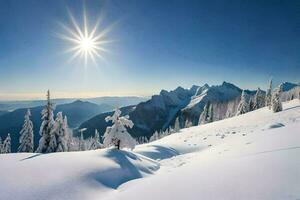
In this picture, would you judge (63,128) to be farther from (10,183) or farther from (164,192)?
(164,192)

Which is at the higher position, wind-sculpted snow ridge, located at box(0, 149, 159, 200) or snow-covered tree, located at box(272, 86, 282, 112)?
snow-covered tree, located at box(272, 86, 282, 112)

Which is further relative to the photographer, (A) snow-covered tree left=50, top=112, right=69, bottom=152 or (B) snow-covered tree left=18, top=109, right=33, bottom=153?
(B) snow-covered tree left=18, top=109, right=33, bottom=153

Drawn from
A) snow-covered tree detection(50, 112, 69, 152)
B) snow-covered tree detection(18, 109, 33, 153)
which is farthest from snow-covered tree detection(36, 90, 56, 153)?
snow-covered tree detection(18, 109, 33, 153)

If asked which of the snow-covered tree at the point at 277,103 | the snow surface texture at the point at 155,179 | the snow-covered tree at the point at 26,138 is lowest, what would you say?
the snow-covered tree at the point at 26,138

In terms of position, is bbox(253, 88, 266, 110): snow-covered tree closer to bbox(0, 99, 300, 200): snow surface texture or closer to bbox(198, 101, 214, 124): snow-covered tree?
bbox(198, 101, 214, 124): snow-covered tree

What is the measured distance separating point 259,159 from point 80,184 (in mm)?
9197

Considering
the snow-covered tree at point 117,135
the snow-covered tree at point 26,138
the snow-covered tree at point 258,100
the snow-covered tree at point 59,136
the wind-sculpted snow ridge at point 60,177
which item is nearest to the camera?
the wind-sculpted snow ridge at point 60,177

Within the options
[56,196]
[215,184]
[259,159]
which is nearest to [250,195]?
[215,184]

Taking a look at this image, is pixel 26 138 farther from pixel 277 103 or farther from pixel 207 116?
pixel 207 116

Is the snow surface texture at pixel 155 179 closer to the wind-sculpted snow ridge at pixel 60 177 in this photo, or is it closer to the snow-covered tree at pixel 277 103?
the wind-sculpted snow ridge at pixel 60 177

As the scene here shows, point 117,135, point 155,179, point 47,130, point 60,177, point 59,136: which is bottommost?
point 59,136

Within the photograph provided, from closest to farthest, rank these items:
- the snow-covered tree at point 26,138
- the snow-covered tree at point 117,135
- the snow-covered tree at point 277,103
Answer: the snow-covered tree at point 117,135
the snow-covered tree at point 26,138
the snow-covered tree at point 277,103

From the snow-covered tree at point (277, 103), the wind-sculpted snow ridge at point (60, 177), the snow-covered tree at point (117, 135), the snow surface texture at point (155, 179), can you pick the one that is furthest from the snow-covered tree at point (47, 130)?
the snow-covered tree at point (277, 103)

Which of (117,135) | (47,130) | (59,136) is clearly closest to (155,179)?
→ (117,135)
